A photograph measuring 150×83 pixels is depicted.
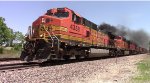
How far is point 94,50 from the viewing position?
28.1 m

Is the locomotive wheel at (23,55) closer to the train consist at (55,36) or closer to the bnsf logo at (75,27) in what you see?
the train consist at (55,36)

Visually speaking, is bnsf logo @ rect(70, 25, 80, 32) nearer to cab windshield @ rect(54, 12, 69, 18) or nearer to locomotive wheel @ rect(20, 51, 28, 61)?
cab windshield @ rect(54, 12, 69, 18)

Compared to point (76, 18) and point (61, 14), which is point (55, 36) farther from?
point (76, 18)

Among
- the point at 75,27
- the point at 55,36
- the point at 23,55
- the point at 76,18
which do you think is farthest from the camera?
the point at 76,18

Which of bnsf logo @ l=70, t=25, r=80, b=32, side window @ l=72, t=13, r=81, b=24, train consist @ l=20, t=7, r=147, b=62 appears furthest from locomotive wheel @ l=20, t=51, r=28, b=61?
side window @ l=72, t=13, r=81, b=24

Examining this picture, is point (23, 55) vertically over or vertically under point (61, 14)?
under

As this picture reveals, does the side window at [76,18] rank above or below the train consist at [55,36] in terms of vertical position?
above

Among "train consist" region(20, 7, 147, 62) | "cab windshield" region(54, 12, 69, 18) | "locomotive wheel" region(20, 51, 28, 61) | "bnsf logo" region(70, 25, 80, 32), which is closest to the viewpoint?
A: "train consist" region(20, 7, 147, 62)

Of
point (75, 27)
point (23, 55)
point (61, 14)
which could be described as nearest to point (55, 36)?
point (61, 14)

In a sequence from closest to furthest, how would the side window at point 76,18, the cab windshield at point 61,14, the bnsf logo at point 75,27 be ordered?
1. the cab windshield at point 61,14
2. the bnsf logo at point 75,27
3. the side window at point 76,18

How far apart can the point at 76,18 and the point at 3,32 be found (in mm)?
74523

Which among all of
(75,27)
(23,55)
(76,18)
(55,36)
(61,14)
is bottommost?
(23,55)

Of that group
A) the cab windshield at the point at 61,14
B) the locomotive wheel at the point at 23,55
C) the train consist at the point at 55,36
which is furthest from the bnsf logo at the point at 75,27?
the locomotive wheel at the point at 23,55

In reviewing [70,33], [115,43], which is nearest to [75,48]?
[70,33]
